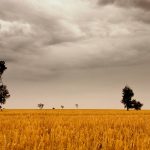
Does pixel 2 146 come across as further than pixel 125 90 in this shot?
No

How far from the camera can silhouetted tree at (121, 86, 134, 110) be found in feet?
337

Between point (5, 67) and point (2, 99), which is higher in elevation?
point (5, 67)

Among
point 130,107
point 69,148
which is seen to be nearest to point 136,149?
point 69,148

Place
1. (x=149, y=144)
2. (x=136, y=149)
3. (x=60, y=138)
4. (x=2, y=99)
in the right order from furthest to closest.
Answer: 1. (x=2, y=99)
2. (x=60, y=138)
3. (x=149, y=144)
4. (x=136, y=149)

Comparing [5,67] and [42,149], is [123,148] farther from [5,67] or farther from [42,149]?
[5,67]

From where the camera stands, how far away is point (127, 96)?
103812 mm

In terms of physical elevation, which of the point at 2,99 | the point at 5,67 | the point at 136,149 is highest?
the point at 5,67

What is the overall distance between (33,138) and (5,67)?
56227mm

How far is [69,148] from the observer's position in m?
6.74

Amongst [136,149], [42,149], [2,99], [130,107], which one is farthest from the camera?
[130,107]

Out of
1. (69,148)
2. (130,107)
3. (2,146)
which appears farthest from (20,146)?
(130,107)

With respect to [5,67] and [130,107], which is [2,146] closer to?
[5,67]

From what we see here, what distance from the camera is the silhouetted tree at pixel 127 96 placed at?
102825mm

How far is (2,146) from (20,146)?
0.32 metres
